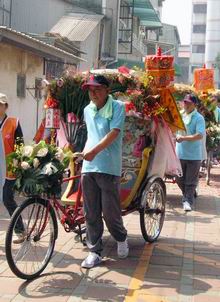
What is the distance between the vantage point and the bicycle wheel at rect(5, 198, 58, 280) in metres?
4.65

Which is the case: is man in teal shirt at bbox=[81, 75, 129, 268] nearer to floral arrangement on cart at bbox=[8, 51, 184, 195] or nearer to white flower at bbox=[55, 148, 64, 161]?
white flower at bbox=[55, 148, 64, 161]

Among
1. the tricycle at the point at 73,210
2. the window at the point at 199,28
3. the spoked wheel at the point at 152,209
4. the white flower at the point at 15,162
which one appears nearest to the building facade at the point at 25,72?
the tricycle at the point at 73,210

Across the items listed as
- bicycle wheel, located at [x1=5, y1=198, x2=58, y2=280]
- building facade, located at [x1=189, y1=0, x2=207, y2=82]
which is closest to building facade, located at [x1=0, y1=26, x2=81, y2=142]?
bicycle wheel, located at [x1=5, y1=198, x2=58, y2=280]

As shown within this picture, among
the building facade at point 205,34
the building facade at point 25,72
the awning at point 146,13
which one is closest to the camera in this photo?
the building facade at point 25,72

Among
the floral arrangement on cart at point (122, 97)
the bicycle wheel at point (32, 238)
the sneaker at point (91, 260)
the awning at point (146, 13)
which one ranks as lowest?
the sneaker at point (91, 260)

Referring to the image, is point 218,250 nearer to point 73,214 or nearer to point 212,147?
→ point 73,214

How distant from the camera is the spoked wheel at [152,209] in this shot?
19.4ft

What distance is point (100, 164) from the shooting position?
200 inches

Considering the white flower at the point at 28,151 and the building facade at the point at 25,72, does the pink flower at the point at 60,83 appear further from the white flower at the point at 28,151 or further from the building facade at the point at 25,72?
the building facade at the point at 25,72

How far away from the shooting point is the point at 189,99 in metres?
7.90

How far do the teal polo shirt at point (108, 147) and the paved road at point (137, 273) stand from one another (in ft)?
3.28

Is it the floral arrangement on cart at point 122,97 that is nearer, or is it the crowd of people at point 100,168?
the crowd of people at point 100,168

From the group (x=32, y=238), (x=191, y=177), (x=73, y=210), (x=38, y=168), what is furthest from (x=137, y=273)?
(x=191, y=177)

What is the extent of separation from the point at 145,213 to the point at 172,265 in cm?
88
